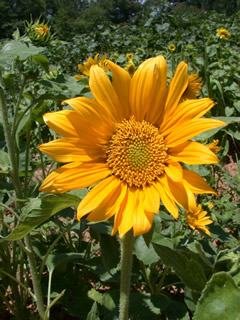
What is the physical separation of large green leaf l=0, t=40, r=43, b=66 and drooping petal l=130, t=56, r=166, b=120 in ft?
0.84

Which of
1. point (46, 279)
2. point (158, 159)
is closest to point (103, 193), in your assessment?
point (158, 159)

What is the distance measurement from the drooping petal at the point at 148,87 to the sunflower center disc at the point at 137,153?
0.15 ft

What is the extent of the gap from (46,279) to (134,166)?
0.65 m

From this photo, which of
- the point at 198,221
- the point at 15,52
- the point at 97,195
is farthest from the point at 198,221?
the point at 15,52

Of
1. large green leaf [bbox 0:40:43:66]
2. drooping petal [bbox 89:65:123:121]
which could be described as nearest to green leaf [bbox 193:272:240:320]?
drooping petal [bbox 89:65:123:121]

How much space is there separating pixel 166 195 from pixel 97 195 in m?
0.15

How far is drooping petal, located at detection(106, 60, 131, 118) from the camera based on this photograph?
2.65 ft

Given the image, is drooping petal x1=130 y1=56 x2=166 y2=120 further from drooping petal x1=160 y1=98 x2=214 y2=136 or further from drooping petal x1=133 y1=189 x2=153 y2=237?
drooping petal x1=133 y1=189 x2=153 y2=237

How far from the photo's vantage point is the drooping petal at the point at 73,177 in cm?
77

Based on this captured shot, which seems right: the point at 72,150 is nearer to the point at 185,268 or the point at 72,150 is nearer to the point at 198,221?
the point at 185,268

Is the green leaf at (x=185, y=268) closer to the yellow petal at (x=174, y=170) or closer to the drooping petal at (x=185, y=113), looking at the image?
the yellow petal at (x=174, y=170)

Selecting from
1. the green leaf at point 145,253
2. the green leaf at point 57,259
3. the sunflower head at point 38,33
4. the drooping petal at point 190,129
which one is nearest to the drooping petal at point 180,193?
the drooping petal at point 190,129

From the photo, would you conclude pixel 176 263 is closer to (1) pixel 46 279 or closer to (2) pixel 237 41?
(1) pixel 46 279

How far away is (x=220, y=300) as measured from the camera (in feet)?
2.27
